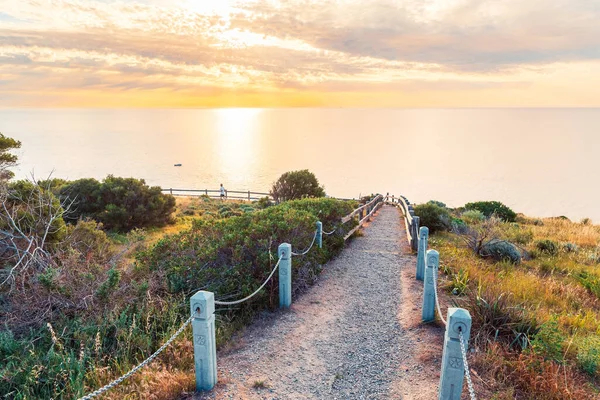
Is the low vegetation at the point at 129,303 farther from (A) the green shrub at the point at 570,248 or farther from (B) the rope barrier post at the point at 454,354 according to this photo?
(A) the green shrub at the point at 570,248

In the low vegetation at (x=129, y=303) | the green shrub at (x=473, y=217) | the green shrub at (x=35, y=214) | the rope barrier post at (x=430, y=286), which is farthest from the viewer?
the green shrub at (x=473, y=217)

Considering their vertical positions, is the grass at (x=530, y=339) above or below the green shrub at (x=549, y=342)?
below

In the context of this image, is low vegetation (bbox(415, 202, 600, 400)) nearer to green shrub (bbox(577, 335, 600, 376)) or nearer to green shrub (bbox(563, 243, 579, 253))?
green shrub (bbox(577, 335, 600, 376))

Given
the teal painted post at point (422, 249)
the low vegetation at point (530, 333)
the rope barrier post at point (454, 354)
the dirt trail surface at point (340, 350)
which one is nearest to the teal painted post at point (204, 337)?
the dirt trail surface at point (340, 350)

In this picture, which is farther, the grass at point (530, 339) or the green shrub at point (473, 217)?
the green shrub at point (473, 217)

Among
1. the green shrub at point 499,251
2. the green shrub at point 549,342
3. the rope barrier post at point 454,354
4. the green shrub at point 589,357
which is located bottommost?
the green shrub at point 499,251

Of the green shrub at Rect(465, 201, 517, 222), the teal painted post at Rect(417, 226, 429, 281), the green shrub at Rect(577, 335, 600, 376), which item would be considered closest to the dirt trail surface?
the teal painted post at Rect(417, 226, 429, 281)

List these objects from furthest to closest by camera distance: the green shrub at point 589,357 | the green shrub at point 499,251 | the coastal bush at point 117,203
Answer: the coastal bush at point 117,203 → the green shrub at point 499,251 → the green shrub at point 589,357

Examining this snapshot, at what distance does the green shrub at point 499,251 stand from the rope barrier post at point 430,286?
6415 millimetres

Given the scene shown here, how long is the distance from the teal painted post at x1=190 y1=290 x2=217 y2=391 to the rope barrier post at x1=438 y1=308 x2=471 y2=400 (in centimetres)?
227

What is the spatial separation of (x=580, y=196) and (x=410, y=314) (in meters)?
57.6

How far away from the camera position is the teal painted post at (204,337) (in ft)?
12.2

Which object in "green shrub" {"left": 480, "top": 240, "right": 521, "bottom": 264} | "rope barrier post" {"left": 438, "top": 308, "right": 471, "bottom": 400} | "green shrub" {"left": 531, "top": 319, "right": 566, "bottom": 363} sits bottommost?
"green shrub" {"left": 480, "top": 240, "right": 521, "bottom": 264}

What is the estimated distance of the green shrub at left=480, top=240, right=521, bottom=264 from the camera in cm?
1126
